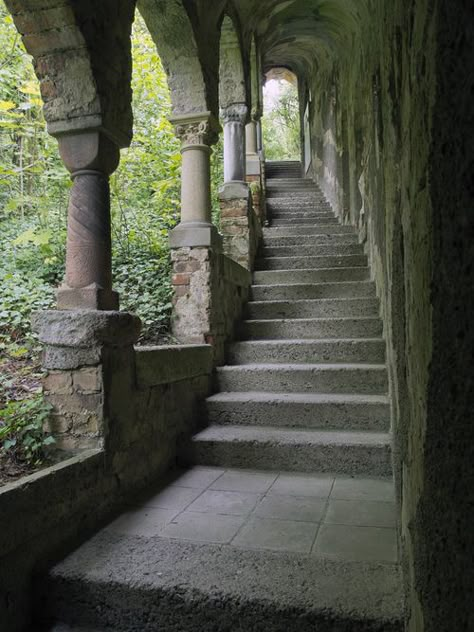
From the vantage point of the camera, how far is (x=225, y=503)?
8.25 feet

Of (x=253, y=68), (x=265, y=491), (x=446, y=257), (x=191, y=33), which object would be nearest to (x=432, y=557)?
(x=446, y=257)

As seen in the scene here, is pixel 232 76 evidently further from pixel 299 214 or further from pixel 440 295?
pixel 440 295

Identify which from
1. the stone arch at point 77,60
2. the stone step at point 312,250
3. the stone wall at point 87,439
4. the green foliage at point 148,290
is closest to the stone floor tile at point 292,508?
the stone wall at point 87,439

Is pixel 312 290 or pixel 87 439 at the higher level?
pixel 312 290

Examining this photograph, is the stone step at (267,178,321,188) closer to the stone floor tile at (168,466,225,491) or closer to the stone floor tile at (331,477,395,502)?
the stone floor tile at (168,466,225,491)

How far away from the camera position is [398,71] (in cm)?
153

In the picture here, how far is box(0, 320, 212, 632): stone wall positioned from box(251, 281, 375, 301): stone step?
2087mm

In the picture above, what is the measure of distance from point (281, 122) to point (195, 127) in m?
17.2

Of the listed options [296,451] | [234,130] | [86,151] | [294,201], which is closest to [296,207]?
[294,201]

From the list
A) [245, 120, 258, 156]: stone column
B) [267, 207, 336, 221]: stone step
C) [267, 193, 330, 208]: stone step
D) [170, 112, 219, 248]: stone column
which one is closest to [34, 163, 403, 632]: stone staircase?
[170, 112, 219, 248]: stone column

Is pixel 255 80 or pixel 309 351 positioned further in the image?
pixel 255 80

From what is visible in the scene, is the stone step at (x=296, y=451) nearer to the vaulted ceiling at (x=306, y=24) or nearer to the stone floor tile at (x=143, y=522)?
the stone floor tile at (x=143, y=522)

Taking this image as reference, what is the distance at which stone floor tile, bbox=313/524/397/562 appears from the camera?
6.29 feet

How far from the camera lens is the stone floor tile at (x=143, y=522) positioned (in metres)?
2.21
